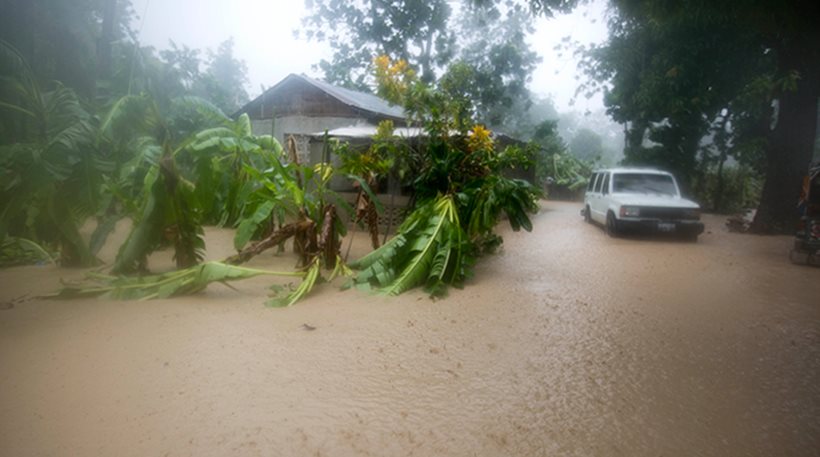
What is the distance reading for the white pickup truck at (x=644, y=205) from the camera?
9.51 m

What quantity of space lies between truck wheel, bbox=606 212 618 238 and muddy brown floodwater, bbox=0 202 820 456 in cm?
441

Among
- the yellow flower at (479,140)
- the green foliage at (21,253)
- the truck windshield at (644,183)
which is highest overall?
the yellow flower at (479,140)

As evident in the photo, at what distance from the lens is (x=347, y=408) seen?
2766mm

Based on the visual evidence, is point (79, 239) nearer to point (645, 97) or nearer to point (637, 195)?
point (637, 195)

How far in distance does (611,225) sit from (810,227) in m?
3.69

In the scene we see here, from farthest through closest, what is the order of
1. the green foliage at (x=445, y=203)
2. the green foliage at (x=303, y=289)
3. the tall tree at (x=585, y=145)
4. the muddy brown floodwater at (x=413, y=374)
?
1. the tall tree at (x=585, y=145)
2. the green foliage at (x=445, y=203)
3. the green foliage at (x=303, y=289)
4. the muddy brown floodwater at (x=413, y=374)

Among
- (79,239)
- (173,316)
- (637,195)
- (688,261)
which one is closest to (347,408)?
(173,316)

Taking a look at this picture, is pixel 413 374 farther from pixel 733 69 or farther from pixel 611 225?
pixel 733 69

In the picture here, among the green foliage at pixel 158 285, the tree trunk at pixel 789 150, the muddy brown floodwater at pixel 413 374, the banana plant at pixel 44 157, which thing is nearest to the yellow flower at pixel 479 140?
the muddy brown floodwater at pixel 413 374

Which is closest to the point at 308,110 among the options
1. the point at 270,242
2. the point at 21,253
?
the point at 21,253

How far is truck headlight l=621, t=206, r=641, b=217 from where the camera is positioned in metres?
9.66

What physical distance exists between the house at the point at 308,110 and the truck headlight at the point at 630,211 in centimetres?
798

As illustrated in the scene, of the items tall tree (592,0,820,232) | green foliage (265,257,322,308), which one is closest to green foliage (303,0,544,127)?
tall tree (592,0,820,232)

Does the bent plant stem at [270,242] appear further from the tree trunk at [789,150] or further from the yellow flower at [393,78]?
the tree trunk at [789,150]
